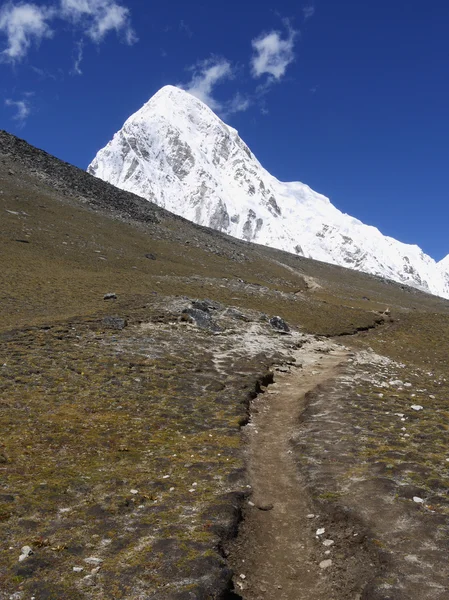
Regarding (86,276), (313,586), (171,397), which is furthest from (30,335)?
(86,276)

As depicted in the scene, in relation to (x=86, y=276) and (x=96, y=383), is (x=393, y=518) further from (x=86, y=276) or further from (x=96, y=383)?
(x=86, y=276)

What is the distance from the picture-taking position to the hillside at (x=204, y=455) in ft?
29.1

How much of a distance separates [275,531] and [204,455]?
408cm

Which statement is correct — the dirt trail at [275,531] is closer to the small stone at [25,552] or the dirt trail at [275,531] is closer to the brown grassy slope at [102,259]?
the small stone at [25,552]

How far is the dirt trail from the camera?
8.96 metres

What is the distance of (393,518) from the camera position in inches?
417

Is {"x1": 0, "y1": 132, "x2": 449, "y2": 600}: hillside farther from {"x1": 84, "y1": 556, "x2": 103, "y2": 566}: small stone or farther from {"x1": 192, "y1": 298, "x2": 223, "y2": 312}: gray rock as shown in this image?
{"x1": 192, "y1": 298, "x2": 223, "y2": 312}: gray rock

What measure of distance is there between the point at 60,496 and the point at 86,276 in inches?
1768

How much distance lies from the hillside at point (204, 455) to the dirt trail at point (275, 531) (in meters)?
0.05

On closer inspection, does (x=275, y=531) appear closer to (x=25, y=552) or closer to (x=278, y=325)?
(x=25, y=552)

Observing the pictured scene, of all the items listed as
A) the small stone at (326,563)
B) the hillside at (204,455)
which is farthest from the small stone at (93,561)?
the small stone at (326,563)

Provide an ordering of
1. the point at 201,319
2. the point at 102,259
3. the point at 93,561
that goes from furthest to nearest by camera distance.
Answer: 1. the point at 102,259
2. the point at 201,319
3. the point at 93,561

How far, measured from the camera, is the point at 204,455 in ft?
47.5

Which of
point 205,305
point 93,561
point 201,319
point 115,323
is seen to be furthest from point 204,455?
point 205,305
